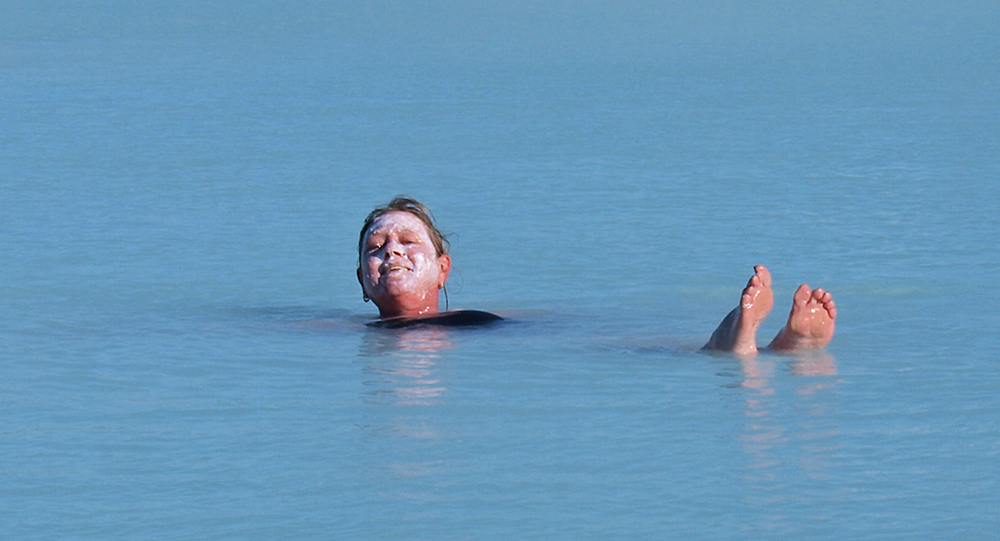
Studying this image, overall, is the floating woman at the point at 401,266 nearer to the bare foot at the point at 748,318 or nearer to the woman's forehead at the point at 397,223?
the woman's forehead at the point at 397,223

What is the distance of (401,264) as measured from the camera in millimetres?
8039

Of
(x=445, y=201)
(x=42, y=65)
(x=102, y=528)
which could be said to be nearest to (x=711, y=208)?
(x=445, y=201)

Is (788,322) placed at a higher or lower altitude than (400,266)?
lower

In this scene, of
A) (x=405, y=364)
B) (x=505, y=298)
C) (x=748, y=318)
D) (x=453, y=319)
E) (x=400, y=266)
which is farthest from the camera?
(x=505, y=298)

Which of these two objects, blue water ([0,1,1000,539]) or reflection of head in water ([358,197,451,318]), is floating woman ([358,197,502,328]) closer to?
reflection of head in water ([358,197,451,318])

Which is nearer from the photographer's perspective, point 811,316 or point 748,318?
point 748,318

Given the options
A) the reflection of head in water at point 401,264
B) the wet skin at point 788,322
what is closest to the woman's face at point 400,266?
the reflection of head in water at point 401,264

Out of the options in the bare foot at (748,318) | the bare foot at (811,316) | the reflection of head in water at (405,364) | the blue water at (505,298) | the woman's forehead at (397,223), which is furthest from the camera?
the woman's forehead at (397,223)

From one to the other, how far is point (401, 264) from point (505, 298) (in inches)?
33.1

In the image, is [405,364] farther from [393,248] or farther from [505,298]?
[505,298]

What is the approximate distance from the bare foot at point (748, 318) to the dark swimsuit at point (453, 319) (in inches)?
47.8

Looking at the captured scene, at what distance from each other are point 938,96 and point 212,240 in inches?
344

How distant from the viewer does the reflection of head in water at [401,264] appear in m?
8.02

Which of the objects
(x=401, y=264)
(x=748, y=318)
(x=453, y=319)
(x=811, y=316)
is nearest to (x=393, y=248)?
(x=401, y=264)
